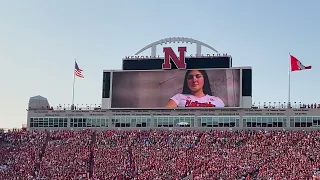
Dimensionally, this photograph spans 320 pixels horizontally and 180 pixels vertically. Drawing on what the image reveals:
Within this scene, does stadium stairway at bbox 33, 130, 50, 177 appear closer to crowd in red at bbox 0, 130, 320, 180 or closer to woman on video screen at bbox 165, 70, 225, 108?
crowd in red at bbox 0, 130, 320, 180

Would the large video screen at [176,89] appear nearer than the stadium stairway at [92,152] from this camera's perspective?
No

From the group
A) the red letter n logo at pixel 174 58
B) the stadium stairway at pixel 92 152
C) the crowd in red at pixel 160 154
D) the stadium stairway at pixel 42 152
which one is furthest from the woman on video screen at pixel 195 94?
the stadium stairway at pixel 42 152

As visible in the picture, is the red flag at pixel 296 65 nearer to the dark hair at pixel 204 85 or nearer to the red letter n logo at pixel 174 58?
the dark hair at pixel 204 85

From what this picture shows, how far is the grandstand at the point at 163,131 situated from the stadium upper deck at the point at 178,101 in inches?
3.5

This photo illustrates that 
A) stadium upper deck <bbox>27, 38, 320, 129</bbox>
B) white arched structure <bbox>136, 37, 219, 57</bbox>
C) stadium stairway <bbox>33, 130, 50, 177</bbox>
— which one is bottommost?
stadium stairway <bbox>33, 130, 50, 177</bbox>

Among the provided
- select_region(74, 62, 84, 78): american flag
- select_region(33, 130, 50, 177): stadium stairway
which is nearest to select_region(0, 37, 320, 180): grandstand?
select_region(33, 130, 50, 177): stadium stairway

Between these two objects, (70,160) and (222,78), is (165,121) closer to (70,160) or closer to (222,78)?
(222,78)

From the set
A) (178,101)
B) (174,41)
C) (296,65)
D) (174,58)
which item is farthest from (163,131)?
(296,65)

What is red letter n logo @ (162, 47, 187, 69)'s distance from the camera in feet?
196

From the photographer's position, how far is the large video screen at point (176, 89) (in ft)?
192

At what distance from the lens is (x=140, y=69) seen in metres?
61.1

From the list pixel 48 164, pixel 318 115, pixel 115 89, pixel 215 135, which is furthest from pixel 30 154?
pixel 318 115

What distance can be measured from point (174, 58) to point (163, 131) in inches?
269

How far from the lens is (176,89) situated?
195 ft
